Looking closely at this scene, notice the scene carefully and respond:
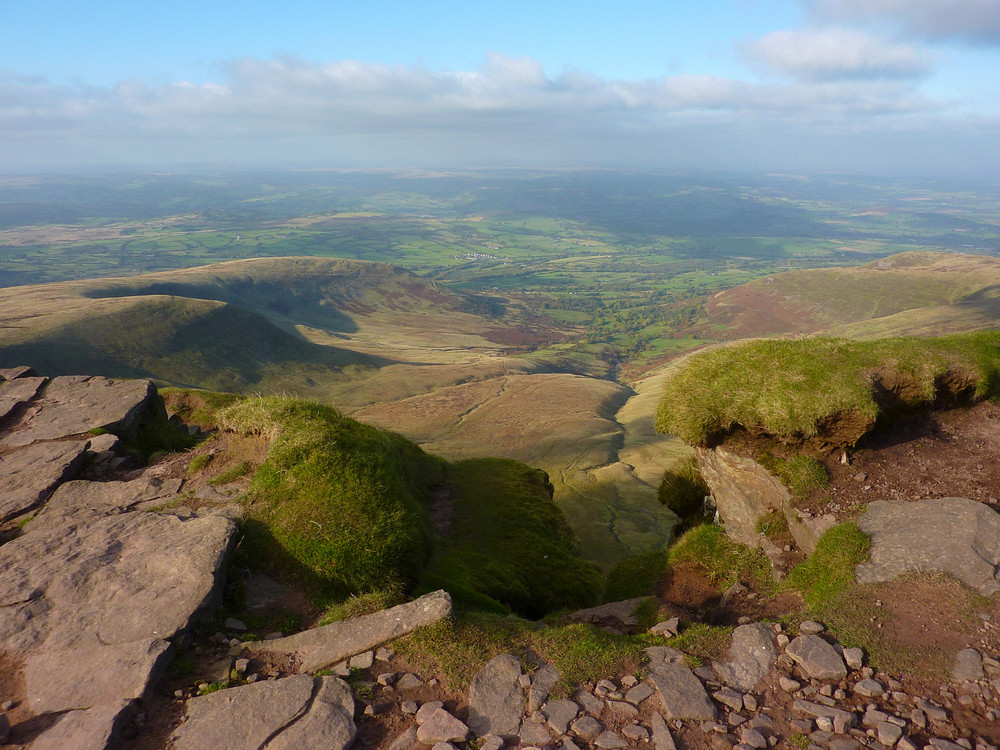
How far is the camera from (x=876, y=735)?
22.8ft

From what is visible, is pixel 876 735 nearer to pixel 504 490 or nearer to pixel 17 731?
pixel 17 731

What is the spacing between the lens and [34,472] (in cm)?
1504

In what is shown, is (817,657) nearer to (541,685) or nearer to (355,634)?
(541,685)

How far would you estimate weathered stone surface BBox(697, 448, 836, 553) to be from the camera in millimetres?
12711

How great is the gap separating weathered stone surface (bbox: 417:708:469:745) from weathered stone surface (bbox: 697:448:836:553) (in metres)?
9.24

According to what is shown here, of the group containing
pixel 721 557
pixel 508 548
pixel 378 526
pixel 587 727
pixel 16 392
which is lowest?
pixel 508 548

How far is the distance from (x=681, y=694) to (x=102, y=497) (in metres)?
14.3

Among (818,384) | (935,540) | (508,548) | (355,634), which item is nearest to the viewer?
(355,634)

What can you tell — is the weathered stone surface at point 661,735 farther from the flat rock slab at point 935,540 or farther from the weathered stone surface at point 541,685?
the flat rock slab at point 935,540

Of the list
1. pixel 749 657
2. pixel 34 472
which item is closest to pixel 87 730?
pixel 749 657

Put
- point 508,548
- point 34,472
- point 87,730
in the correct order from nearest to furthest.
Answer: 1. point 87,730
2. point 34,472
3. point 508,548

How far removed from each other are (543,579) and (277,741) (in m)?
11.5

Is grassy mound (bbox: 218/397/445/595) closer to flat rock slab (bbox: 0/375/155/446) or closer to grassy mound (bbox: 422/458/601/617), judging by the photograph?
grassy mound (bbox: 422/458/601/617)

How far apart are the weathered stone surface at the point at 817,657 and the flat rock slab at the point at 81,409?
20.1 meters
